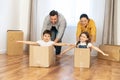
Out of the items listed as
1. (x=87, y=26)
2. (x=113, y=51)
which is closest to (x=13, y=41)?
(x=87, y=26)

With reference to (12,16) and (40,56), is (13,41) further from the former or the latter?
(40,56)

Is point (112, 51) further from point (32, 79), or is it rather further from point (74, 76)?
point (32, 79)

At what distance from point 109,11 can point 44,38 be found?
160 centimetres

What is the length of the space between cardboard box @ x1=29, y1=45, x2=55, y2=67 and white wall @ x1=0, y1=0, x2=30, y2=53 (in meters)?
1.65

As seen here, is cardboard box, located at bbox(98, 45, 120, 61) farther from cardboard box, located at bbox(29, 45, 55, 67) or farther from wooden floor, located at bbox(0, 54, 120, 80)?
cardboard box, located at bbox(29, 45, 55, 67)

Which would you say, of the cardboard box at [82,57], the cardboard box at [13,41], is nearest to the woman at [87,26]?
the cardboard box at [82,57]

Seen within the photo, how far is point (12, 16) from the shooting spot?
202 inches

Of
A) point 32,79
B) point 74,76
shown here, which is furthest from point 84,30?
point 32,79

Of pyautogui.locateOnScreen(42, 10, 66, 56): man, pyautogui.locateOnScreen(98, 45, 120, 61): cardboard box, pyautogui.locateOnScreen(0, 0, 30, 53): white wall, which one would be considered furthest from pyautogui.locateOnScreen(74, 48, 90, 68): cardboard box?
pyautogui.locateOnScreen(0, 0, 30, 53): white wall

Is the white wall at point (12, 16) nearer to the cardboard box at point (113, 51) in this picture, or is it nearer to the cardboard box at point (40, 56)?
the cardboard box at point (40, 56)

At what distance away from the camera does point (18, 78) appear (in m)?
2.59

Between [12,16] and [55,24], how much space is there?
1222 millimetres

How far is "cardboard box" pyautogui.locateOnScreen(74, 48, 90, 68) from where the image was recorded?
3382mm

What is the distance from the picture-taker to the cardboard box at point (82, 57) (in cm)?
338
